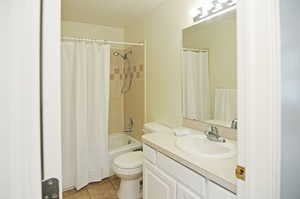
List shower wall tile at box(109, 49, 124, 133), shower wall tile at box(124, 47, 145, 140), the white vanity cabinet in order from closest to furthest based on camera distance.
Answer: the white vanity cabinet, shower wall tile at box(124, 47, 145, 140), shower wall tile at box(109, 49, 124, 133)

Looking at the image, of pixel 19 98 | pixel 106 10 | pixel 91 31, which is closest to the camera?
pixel 19 98

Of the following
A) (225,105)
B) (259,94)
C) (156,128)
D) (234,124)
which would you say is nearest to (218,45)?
(225,105)

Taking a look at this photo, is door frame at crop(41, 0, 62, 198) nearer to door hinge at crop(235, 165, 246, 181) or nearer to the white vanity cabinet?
door hinge at crop(235, 165, 246, 181)

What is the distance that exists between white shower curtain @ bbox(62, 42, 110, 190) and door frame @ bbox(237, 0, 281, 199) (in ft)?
6.65

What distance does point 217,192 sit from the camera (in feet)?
3.39

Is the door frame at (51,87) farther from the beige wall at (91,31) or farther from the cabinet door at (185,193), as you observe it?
the beige wall at (91,31)

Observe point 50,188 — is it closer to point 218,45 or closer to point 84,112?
point 218,45

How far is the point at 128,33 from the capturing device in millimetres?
3309

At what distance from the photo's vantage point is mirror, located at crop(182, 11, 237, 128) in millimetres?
1603

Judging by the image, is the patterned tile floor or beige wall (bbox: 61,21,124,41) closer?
the patterned tile floor

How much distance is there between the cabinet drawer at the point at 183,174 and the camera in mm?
1137

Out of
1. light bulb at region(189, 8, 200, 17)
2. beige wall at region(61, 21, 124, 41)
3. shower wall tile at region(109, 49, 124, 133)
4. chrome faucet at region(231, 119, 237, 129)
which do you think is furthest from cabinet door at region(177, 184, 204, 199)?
beige wall at region(61, 21, 124, 41)

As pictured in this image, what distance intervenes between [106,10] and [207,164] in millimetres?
2406

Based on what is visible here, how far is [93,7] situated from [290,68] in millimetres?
2415
